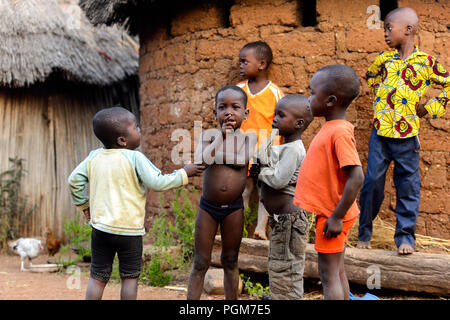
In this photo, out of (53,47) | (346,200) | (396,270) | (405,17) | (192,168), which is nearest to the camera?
(346,200)

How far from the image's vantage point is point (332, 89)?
2.77 metres

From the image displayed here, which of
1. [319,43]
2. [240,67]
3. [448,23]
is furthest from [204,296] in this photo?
[448,23]

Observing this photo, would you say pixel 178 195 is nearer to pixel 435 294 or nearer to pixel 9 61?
pixel 435 294

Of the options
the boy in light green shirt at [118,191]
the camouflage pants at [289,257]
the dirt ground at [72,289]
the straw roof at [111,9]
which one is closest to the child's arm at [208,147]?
the boy in light green shirt at [118,191]

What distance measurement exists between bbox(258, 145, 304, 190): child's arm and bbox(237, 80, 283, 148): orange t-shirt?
1.42 m

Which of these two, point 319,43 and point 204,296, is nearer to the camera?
point 204,296

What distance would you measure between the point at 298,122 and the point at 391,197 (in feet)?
6.35

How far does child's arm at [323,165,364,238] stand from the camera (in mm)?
2561

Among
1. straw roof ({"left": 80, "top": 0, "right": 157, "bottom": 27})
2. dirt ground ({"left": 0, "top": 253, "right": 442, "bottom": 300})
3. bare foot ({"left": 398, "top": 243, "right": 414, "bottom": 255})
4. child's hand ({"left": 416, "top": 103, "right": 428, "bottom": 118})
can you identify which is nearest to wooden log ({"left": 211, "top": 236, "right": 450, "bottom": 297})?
bare foot ({"left": 398, "top": 243, "right": 414, "bottom": 255})

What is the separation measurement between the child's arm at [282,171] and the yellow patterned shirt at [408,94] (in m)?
1.30

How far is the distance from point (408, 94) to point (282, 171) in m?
1.62

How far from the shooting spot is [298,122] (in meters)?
3.27

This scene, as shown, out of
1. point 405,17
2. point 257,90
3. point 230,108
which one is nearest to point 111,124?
point 230,108

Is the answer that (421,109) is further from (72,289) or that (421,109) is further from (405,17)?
(72,289)
